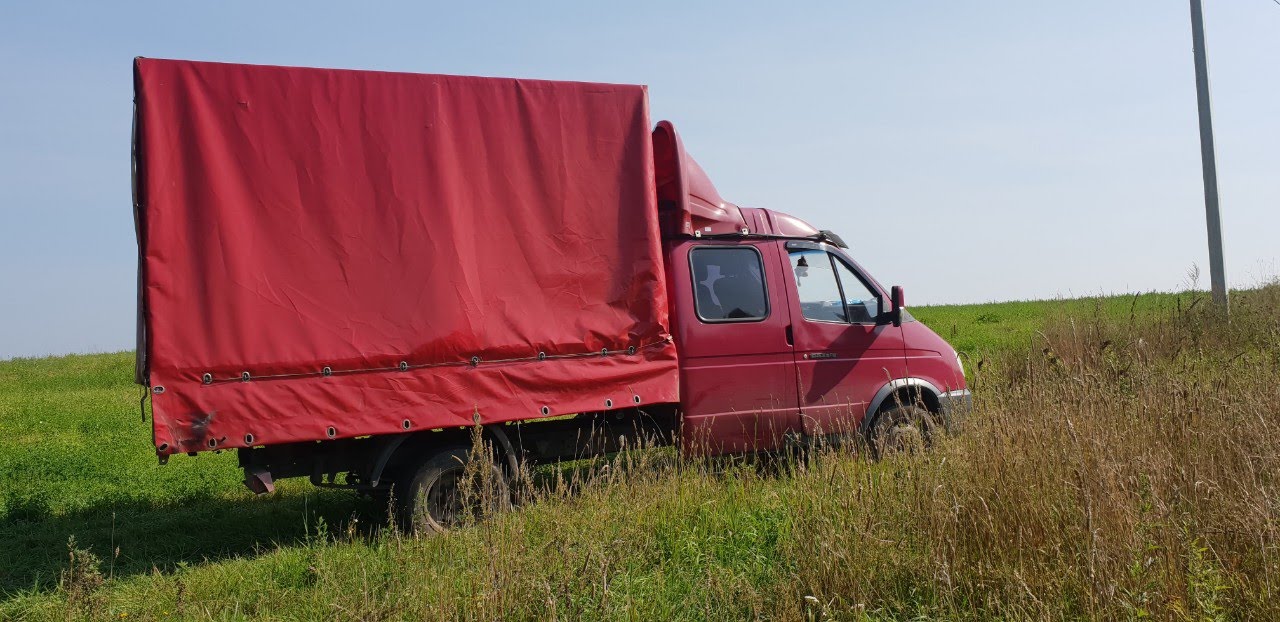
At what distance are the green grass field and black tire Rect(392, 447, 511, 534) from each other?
9.5 inches

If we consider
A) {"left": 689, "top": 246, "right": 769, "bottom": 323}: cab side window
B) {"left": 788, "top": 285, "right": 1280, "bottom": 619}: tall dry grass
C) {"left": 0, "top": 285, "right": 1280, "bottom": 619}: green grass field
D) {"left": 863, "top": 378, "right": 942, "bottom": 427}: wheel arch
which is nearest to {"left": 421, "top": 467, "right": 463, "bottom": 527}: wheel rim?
{"left": 0, "top": 285, "right": 1280, "bottom": 619}: green grass field

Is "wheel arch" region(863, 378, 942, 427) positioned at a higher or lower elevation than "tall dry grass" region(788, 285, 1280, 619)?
higher

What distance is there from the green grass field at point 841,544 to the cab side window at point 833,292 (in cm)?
157

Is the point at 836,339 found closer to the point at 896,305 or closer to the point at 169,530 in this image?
the point at 896,305

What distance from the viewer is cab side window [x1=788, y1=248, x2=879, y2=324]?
25.7ft

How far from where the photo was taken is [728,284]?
7543 millimetres

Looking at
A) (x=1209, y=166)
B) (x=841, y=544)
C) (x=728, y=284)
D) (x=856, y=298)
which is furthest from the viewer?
(x=1209, y=166)

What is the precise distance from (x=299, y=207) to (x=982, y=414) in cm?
451

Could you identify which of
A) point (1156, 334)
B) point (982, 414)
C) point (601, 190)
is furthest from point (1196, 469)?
point (1156, 334)

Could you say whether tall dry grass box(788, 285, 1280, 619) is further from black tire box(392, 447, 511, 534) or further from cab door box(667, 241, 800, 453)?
black tire box(392, 447, 511, 534)

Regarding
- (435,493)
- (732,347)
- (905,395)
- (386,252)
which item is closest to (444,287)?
(386,252)

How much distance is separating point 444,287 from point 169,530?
332cm

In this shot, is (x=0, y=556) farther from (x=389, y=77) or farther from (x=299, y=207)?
(x=389, y=77)

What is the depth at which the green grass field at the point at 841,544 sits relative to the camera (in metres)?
4.05
